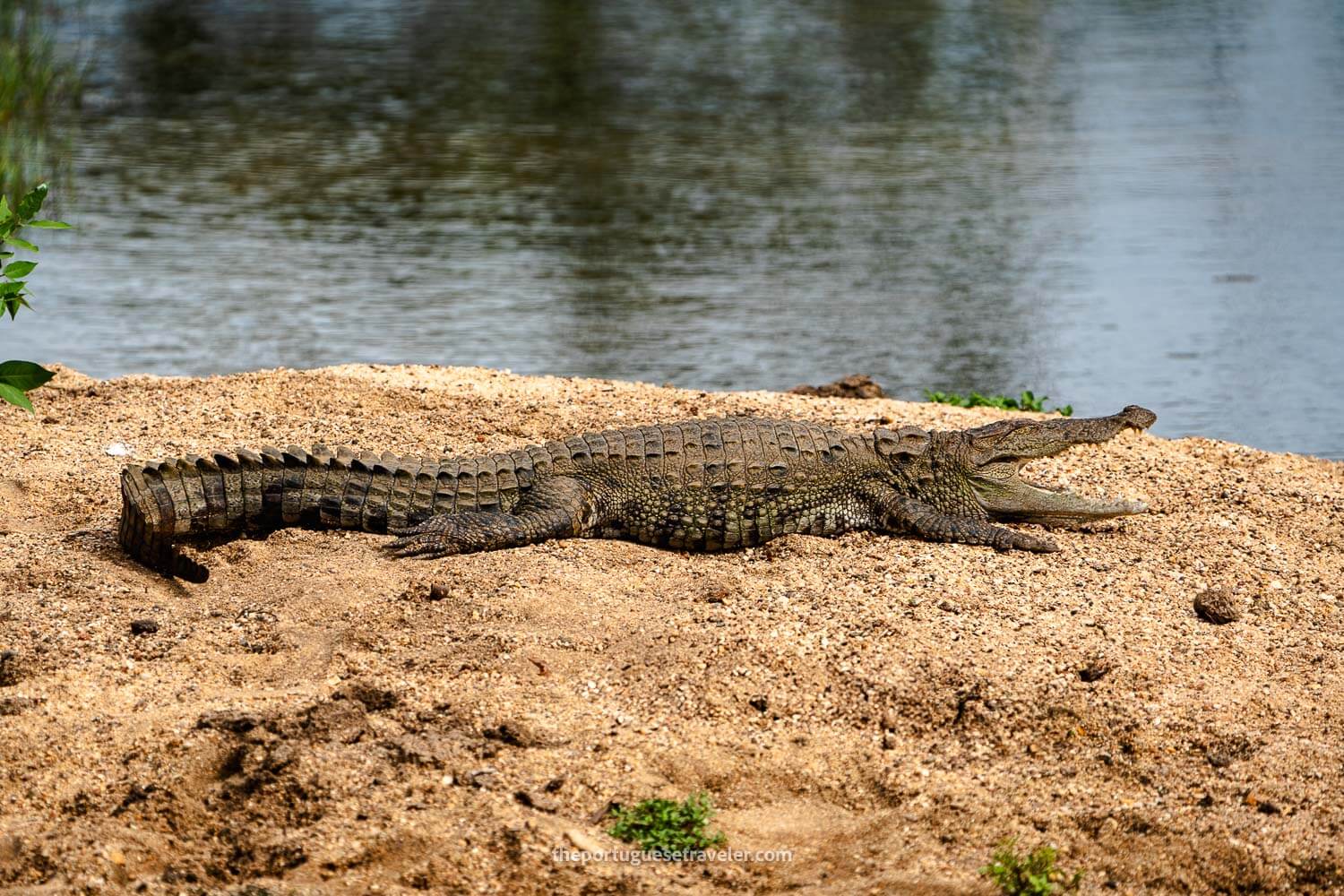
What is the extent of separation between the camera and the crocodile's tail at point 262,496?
210 inches

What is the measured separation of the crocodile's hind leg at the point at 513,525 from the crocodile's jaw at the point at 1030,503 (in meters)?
1.73

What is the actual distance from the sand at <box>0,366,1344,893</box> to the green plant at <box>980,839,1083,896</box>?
0.18 ft

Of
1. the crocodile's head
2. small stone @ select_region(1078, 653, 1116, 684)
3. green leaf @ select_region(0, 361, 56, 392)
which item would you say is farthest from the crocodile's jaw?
green leaf @ select_region(0, 361, 56, 392)

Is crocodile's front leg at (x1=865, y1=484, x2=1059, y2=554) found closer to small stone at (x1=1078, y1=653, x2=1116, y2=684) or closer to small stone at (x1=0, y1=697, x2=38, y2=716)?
small stone at (x1=1078, y1=653, x2=1116, y2=684)

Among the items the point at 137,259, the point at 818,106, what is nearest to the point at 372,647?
the point at 137,259

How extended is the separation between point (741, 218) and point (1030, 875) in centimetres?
1011

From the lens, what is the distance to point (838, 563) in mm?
5586

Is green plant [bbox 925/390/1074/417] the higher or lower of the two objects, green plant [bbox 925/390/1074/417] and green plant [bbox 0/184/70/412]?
the lower

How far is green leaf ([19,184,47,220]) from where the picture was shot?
4660 mm

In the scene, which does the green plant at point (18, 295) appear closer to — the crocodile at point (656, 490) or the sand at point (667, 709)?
the crocodile at point (656, 490)

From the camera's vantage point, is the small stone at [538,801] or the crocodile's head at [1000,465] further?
the crocodile's head at [1000,465]

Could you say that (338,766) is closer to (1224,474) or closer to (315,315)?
(1224,474)

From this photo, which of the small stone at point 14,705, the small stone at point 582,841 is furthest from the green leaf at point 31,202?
the small stone at point 582,841

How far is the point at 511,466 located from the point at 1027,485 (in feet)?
7.35
